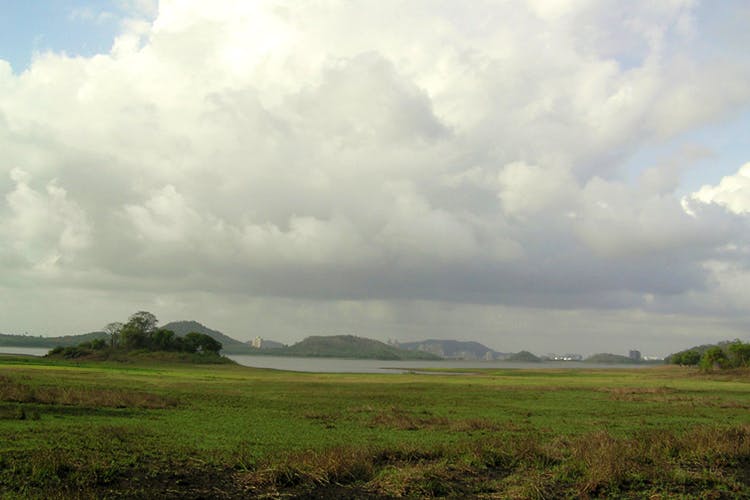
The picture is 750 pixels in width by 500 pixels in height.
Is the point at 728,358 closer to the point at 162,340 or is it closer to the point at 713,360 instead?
the point at 713,360

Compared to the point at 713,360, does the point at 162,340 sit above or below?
above

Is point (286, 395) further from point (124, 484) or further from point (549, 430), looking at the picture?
point (124, 484)

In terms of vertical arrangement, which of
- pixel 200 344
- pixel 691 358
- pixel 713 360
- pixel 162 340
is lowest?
pixel 691 358

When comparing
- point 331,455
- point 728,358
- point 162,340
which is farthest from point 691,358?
point 331,455

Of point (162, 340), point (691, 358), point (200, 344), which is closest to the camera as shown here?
point (162, 340)

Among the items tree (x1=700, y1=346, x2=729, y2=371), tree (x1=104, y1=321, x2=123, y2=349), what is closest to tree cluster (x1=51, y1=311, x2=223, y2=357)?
tree (x1=104, y1=321, x2=123, y2=349)

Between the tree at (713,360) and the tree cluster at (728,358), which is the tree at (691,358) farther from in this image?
the tree at (713,360)

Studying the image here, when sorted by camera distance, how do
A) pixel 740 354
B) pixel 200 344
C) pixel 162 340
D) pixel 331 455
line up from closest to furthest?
1. pixel 331 455
2. pixel 740 354
3. pixel 162 340
4. pixel 200 344

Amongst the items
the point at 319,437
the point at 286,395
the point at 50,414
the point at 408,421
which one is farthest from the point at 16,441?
the point at 286,395

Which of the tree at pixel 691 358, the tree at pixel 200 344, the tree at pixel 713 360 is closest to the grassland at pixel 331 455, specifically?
the tree at pixel 713 360

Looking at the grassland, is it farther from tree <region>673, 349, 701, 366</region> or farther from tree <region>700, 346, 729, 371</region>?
tree <region>673, 349, 701, 366</region>

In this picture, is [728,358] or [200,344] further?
[200,344]

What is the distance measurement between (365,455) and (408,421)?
12.7m

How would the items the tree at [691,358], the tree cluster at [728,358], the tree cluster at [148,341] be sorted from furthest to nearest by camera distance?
the tree at [691,358], the tree cluster at [148,341], the tree cluster at [728,358]
